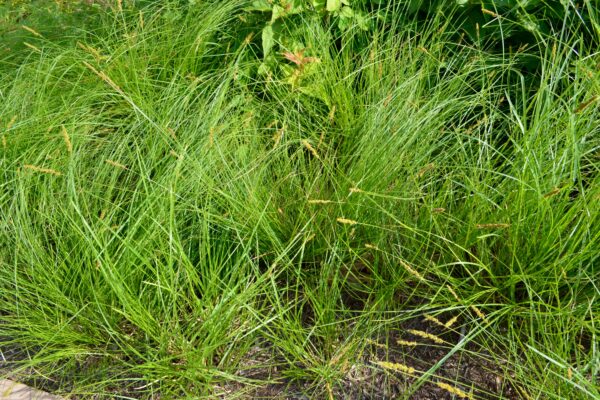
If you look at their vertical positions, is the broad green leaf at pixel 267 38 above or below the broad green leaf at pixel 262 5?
below

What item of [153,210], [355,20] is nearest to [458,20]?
[355,20]

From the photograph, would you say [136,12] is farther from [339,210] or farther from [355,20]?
[339,210]

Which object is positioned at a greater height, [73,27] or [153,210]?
[73,27]

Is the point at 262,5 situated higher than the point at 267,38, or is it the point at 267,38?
the point at 262,5

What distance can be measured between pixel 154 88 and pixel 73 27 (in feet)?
2.81

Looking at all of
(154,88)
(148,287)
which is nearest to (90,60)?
(154,88)

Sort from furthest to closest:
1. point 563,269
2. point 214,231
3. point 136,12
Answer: point 136,12 < point 214,231 < point 563,269

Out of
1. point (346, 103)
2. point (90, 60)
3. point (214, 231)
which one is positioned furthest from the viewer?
point (90, 60)

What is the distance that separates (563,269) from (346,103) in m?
1.08

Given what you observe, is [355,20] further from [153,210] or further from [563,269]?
[563,269]

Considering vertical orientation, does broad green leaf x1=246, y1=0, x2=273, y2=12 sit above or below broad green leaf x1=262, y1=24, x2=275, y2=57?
above

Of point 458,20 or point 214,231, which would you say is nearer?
point 214,231

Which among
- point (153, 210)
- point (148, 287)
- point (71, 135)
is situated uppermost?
point (71, 135)

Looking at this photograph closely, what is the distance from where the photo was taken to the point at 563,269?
70.1 inches
